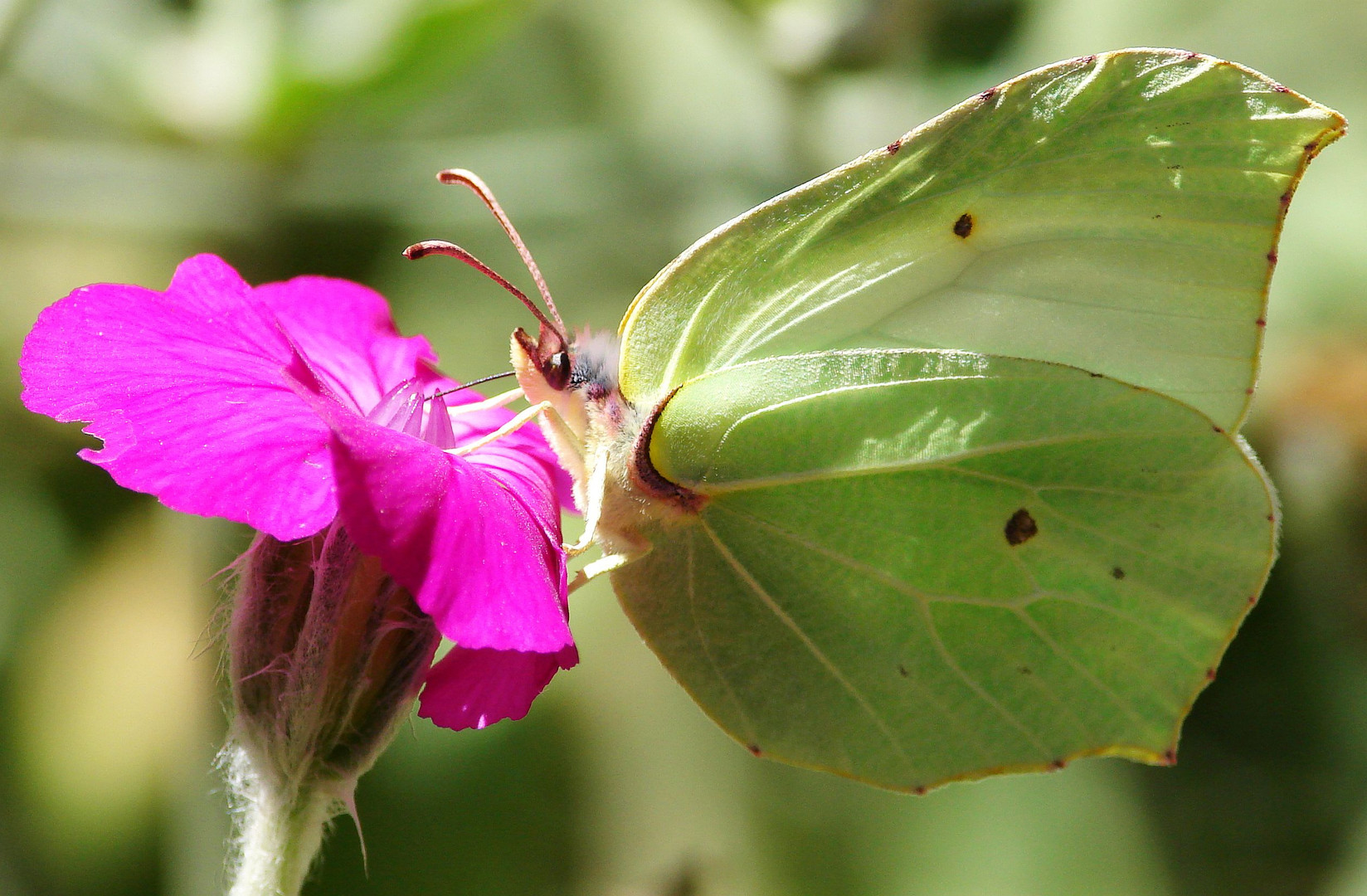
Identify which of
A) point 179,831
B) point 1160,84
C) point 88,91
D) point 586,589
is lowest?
point 586,589

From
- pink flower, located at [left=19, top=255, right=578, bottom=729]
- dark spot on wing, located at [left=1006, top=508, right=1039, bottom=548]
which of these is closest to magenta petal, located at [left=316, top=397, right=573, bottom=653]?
pink flower, located at [left=19, top=255, right=578, bottom=729]

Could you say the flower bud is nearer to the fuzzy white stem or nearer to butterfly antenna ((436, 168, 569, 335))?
the fuzzy white stem

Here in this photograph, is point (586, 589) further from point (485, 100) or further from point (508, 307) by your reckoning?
point (485, 100)

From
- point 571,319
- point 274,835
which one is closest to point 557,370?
point 274,835

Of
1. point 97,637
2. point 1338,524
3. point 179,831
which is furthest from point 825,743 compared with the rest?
point 1338,524

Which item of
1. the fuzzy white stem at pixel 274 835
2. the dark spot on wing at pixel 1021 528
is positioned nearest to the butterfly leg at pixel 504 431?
the fuzzy white stem at pixel 274 835

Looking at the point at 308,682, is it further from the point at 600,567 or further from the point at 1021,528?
the point at 1021,528
